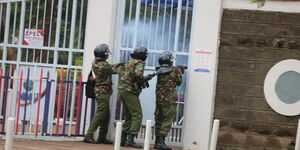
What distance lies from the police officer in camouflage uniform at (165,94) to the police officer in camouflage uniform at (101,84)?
2.62 ft

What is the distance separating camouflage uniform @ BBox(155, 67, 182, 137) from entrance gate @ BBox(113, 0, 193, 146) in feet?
2.22

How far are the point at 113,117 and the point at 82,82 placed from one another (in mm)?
945

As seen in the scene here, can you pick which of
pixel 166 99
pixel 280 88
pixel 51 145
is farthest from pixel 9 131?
pixel 280 88

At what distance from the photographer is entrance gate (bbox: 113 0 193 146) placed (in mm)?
12453

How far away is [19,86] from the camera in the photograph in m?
12.1

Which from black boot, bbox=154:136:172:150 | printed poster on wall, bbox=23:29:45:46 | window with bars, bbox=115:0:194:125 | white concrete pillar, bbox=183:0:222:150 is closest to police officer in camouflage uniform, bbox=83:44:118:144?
window with bars, bbox=115:0:194:125

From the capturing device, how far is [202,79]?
12133 mm

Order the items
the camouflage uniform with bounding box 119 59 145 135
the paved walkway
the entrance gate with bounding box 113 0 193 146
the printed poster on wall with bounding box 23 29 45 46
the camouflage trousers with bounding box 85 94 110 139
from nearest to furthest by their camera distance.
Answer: the paved walkway < the camouflage uniform with bounding box 119 59 145 135 < the camouflage trousers with bounding box 85 94 110 139 < the entrance gate with bounding box 113 0 193 146 < the printed poster on wall with bounding box 23 29 45 46

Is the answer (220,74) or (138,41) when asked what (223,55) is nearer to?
(220,74)

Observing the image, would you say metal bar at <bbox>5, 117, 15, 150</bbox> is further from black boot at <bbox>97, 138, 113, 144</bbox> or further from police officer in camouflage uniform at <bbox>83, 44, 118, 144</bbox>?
black boot at <bbox>97, 138, 113, 144</bbox>

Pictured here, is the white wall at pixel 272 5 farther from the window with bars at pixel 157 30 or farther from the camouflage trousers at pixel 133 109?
the camouflage trousers at pixel 133 109

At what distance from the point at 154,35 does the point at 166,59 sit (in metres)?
0.96

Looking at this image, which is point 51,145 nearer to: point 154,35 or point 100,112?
point 100,112

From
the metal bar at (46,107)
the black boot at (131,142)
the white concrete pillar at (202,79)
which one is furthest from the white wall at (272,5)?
the metal bar at (46,107)
